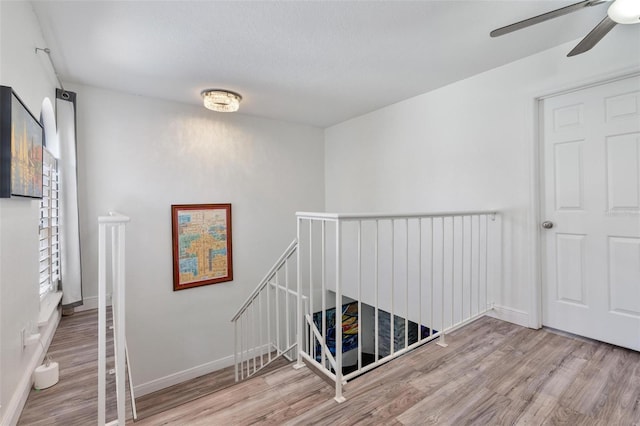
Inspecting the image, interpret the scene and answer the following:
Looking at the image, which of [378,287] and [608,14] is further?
[378,287]

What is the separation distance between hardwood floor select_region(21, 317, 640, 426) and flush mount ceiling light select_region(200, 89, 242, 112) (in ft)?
8.19

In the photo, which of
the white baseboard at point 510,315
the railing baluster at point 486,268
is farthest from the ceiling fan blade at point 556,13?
the white baseboard at point 510,315

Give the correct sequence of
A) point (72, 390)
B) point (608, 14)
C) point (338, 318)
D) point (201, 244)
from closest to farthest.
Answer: point (608, 14)
point (338, 318)
point (72, 390)
point (201, 244)

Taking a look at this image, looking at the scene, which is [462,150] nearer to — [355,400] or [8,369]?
[355,400]

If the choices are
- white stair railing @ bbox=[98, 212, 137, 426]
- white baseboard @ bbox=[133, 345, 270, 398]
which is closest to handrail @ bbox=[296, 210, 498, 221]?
white stair railing @ bbox=[98, 212, 137, 426]

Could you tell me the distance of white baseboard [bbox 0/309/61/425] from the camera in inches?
55.4

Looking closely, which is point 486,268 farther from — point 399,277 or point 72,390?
point 72,390

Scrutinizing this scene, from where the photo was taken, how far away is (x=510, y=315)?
8.22 feet

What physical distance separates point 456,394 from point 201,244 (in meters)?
3.01

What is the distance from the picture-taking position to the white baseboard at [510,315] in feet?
7.96

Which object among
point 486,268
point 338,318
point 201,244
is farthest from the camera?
point 201,244

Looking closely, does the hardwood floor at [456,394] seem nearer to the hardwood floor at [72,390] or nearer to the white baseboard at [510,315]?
the hardwood floor at [72,390]

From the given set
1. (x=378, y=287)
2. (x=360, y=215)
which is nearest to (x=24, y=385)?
(x=360, y=215)

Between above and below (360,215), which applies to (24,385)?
below
